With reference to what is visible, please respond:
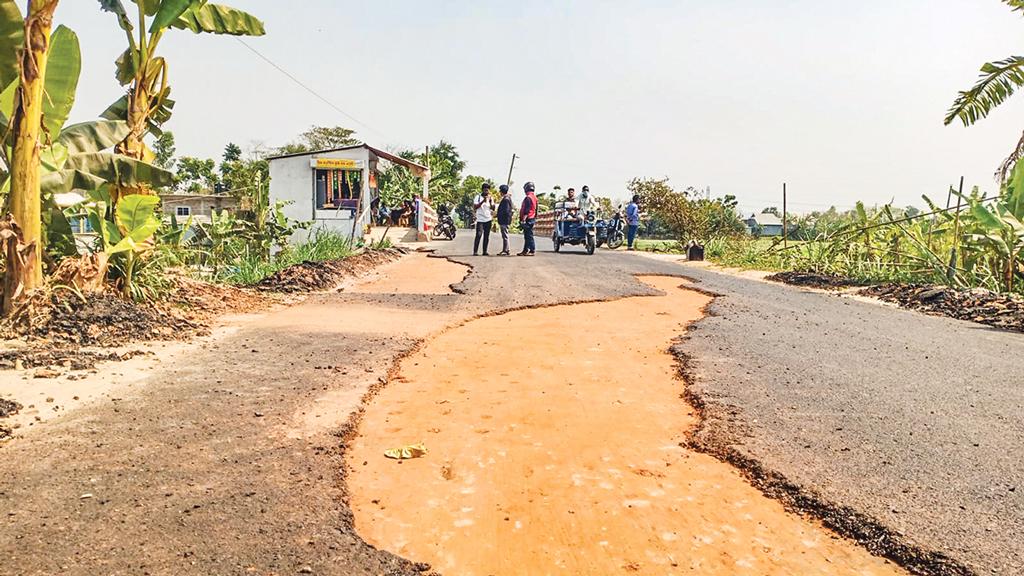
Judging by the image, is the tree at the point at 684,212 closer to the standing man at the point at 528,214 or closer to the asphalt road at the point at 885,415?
the standing man at the point at 528,214

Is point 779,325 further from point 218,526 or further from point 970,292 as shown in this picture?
point 218,526

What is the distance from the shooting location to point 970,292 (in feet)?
32.1

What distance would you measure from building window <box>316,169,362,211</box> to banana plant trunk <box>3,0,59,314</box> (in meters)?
17.1

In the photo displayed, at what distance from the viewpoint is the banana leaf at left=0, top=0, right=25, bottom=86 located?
5910 millimetres

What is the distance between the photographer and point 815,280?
13.2m

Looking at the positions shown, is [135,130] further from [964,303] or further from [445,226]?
[445,226]

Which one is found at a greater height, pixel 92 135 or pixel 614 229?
pixel 92 135

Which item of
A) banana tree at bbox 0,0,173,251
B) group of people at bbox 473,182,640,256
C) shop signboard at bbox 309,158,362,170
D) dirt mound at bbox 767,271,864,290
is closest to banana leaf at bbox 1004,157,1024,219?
dirt mound at bbox 767,271,864,290

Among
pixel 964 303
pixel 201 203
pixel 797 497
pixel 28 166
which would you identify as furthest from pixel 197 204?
pixel 797 497

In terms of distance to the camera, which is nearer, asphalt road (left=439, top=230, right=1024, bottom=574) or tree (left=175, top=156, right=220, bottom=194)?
asphalt road (left=439, top=230, right=1024, bottom=574)

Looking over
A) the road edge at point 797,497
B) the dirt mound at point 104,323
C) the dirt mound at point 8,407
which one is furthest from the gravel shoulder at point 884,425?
the dirt mound at point 104,323

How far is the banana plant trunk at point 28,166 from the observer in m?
5.84

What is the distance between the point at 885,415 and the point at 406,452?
2853mm

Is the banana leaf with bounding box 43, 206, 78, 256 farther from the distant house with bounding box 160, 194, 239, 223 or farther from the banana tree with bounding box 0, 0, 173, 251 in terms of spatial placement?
the distant house with bounding box 160, 194, 239, 223
